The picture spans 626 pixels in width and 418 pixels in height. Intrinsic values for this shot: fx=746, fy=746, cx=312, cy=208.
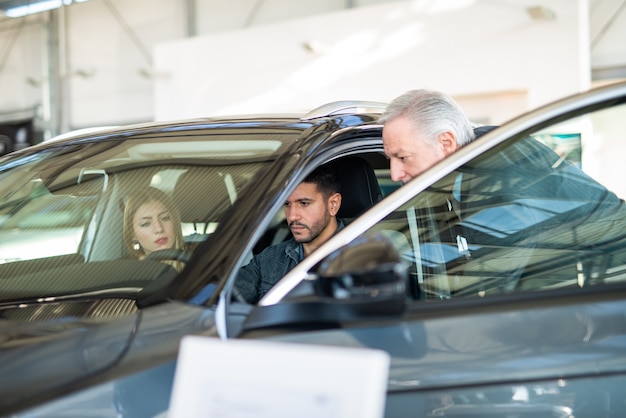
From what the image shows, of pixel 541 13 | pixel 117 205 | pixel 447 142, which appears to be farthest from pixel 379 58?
pixel 117 205

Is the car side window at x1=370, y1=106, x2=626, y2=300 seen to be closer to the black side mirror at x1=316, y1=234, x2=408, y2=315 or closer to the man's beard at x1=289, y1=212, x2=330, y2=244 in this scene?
the black side mirror at x1=316, y1=234, x2=408, y2=315

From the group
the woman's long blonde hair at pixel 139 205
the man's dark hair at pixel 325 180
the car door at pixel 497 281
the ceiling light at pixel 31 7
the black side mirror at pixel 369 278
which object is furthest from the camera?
the ceiling light at pixel 31 7

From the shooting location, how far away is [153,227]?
1938 millimetres

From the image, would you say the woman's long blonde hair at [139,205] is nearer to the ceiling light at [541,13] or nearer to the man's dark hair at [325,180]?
the man's dark hair at [325,180]

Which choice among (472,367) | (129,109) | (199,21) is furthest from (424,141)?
(129,109)

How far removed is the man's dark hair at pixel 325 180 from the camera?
284 cm

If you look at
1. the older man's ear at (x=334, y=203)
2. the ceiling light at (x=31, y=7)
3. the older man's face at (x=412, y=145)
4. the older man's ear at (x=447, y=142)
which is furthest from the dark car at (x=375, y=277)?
the ceiling light at (x=31, y=7)

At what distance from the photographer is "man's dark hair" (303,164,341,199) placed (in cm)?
284

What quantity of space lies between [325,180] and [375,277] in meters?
1.58

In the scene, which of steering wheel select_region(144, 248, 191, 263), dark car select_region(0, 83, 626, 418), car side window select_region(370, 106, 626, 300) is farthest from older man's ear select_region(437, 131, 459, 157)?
steering wheel select_region(144, 248, 191, 263)

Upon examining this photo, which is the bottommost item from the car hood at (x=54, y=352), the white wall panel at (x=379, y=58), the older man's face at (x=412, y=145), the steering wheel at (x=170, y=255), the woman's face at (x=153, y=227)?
the car hood at (x=54, y=352)

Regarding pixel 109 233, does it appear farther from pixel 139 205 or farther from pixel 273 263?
pixel 273 263

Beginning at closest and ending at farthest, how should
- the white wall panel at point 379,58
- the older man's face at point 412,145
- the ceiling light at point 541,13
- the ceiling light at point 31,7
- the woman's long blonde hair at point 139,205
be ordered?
the woman's long blonde hair at point 139,205, the older man's face at point 412,145, the ceiling light at point 541,13, the white wall panel at point 379,58, the ceiling light at point 31,7

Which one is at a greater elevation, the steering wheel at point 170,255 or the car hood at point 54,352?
the steering wheel at point 170,255
